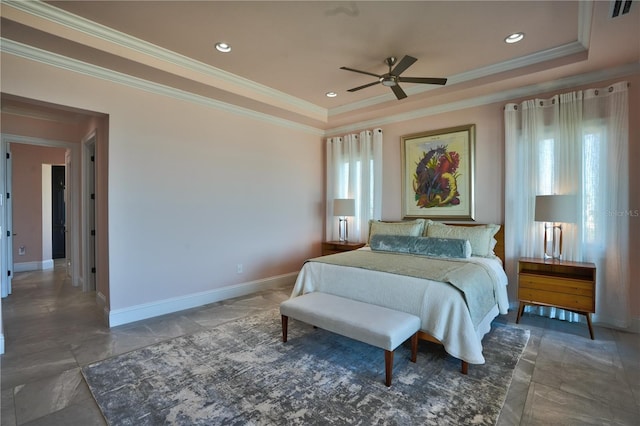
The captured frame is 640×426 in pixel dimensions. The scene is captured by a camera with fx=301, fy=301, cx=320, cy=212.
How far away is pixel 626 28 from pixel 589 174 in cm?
151

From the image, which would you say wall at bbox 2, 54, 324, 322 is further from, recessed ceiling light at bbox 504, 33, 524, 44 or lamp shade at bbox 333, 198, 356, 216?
recessed ceiling light at bbox 504, 33, 524, 44

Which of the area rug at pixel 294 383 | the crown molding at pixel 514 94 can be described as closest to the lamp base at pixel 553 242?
the area rug at pixel 294 383

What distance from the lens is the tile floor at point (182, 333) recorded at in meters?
1.96

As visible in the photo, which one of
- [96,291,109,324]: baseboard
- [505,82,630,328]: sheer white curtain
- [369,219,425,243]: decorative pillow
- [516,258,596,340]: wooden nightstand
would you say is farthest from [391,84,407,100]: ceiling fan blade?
[96,291,109,324]: baseboard

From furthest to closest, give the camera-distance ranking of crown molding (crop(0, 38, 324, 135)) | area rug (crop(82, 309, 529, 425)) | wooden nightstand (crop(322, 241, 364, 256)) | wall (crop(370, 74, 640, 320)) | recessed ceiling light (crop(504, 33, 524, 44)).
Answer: wooden nightstand (crop(322, 241, 364, 256)) → wall (crop(370, 74, 640, 320)) → recessed ceiling light (crop(504, 33, 524, 44)) → crown molding (crop(0, 38, 324, 135)) → area rug (crop(82, 309, 529, 425))

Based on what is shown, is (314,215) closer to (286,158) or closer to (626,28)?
(286,158)

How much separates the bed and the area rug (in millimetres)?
254

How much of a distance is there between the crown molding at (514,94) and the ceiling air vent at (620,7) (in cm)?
138

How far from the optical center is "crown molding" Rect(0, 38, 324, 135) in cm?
276

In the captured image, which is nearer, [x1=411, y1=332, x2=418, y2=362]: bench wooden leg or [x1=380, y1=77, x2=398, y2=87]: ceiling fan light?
[x1=411, y1=332, x2=418, y2=362]: bench wooden leg

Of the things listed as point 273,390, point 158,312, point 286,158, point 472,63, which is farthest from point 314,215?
point 273,390

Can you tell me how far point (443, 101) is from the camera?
4.38 metres

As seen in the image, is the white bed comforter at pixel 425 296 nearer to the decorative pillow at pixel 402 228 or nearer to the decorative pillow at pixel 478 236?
the decorative pillow at pixel 478 236

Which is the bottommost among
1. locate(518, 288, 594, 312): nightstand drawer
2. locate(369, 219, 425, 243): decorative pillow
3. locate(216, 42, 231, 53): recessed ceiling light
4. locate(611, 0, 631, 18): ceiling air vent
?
locate(518, 288, 594, 312): nightstand drawer
